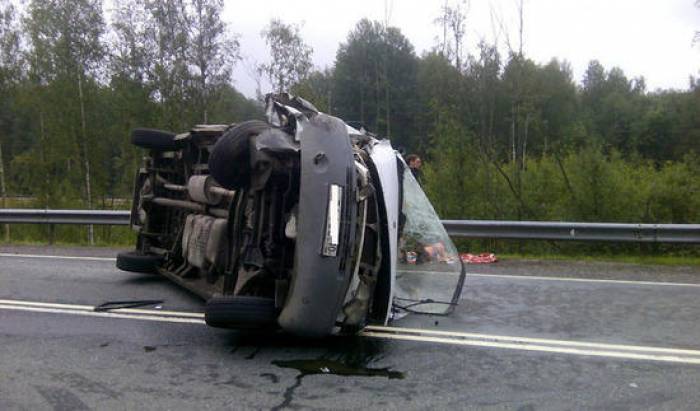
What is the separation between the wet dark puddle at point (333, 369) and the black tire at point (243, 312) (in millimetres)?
310

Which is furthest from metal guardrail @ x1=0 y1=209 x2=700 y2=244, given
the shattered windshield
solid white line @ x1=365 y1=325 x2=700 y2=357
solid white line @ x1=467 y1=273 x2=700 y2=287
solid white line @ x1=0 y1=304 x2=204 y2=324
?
solid white line @ x1=0 y1=304 x2=204 y2=324

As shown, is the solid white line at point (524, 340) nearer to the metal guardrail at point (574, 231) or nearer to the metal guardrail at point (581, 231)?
the metal guardrail at point (574, 231)

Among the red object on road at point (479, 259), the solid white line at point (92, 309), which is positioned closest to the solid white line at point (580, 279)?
the red object on road at point (479, 259)

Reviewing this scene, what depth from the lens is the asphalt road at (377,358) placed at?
3.51 meters

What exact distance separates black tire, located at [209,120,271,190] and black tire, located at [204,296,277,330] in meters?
0.86

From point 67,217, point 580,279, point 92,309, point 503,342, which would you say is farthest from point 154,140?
point 67,217

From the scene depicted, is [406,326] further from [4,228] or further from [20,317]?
[4,228]

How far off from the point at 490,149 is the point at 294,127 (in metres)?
10.9

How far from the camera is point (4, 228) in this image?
15.5 meters

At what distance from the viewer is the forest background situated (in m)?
13.4

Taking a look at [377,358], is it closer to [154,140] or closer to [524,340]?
[524,340]

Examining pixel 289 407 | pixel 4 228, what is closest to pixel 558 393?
pixel 289 407

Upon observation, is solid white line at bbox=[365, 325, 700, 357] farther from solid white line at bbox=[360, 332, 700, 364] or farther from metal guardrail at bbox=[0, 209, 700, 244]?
metal guardrail at bbox=[0, 209, 700, 244]

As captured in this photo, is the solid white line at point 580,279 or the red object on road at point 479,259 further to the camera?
the red object on road at point 479,259
